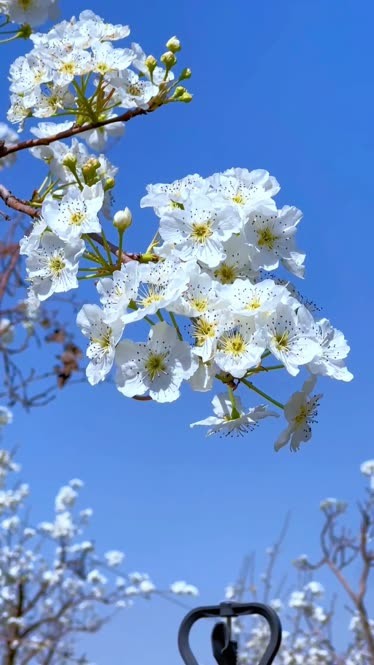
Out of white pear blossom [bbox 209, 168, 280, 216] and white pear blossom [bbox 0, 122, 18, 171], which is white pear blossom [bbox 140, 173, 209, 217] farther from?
white pear blossom [bbox 0, 122, 18, 171]

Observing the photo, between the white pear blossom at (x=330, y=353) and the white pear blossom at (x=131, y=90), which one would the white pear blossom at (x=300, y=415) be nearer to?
the white pear blossom at (x=330, y=353)

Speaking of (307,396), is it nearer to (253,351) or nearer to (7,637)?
(253,351)

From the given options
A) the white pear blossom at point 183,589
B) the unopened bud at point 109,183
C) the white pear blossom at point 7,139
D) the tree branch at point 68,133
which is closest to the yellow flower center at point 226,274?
the unopened bud at point 109,183

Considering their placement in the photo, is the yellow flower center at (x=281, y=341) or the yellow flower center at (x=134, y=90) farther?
the yellow flower center at (x=134, y=90)

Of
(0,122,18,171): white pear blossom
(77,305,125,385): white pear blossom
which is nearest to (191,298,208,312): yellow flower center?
(77,305,125,385): white pear blossom

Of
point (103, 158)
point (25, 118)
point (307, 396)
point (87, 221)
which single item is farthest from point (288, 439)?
point (25, 118)

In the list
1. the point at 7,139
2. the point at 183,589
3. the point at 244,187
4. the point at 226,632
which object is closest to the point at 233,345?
the point at 244,187
